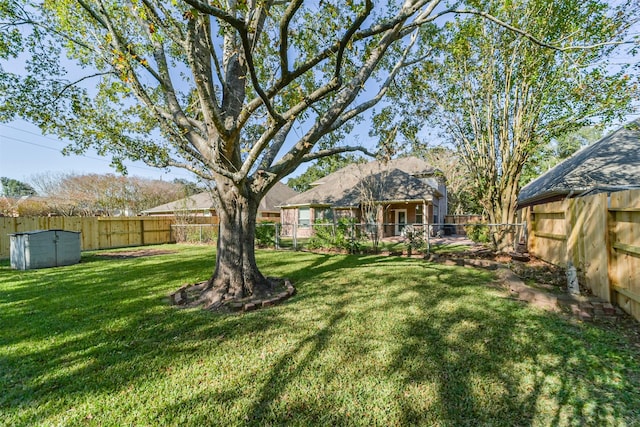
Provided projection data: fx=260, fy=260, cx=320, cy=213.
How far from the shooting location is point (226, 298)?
4.74 m

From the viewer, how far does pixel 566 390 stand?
2.29 metres

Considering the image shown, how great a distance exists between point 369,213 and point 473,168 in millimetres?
4539

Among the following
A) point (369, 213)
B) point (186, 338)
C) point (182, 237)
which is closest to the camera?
point (186, 338)

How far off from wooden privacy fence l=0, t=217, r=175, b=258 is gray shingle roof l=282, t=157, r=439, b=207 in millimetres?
9232

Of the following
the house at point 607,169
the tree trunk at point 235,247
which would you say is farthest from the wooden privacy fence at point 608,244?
the tree trunk at point 235,247

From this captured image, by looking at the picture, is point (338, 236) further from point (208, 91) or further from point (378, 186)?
point (208, 91)

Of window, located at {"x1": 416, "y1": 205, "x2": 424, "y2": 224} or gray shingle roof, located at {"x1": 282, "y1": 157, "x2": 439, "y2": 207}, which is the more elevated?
gray shingle roof, located at {"x1": 282, "y1": 157, "x2": 439, "y2": 207}

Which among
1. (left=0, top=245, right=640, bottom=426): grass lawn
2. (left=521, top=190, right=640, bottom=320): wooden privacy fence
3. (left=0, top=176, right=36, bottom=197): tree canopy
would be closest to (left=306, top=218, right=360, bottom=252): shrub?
(left=0, top=245, right=640, bottom=426): grass lawn

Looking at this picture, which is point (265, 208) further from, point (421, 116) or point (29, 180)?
point (29, 180)

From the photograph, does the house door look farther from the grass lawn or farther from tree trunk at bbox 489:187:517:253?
the grass lawn

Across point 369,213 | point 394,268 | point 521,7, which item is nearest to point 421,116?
point 521,7

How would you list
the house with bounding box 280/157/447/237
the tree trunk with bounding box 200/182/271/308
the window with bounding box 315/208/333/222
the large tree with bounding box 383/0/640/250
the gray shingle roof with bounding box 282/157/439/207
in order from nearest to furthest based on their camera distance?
the tree trunk with bounding box 200/182/271/308, the large tree with bounding box 383/0/640/250, the gray shingle roof with bounding box 282/157/439/207, the house with bounding box 280/157/447/237, the window with bounding box 315/208/333/222

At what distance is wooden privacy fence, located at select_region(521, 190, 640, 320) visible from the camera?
3.48 m

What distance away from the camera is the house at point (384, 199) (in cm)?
1617
